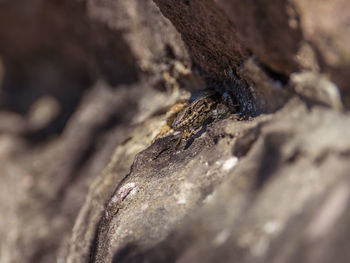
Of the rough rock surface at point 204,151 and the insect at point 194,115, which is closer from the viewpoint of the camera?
the rough rock surface at point 204,151

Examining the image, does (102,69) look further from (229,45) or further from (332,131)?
(332,131)

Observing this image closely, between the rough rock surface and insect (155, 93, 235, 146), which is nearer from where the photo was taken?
the rough rock surface

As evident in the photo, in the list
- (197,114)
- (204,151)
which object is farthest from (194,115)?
(204,151)

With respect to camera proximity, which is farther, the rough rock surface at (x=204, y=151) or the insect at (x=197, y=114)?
the insect at (x=197, y=114)

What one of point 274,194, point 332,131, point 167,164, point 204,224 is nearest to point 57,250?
point 167,164

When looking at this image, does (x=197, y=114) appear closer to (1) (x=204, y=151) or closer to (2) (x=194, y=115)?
(2) (x=194, y=115)

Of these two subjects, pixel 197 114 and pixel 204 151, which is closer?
pixel 204 151

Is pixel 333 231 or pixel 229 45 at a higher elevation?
pixel 229 45

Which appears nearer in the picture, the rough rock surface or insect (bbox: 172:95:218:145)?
the rough rock surface
